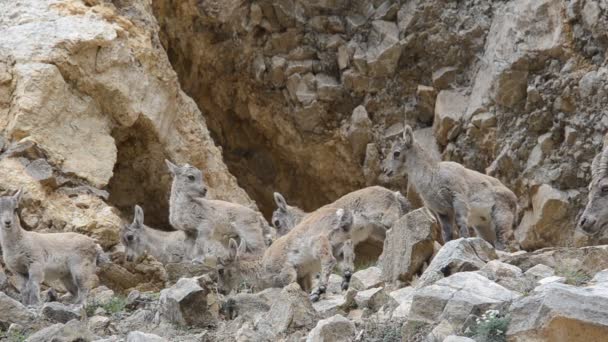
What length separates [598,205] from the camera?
10602mm

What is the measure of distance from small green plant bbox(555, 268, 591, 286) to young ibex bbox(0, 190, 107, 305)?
5355mm

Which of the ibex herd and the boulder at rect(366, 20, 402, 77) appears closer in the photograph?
the ibex herd

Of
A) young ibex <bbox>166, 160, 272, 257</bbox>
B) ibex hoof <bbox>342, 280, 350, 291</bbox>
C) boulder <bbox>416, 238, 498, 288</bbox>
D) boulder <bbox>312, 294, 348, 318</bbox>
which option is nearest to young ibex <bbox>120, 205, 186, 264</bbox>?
young ibex <bbox>166, 160, 272, 257</bbox>

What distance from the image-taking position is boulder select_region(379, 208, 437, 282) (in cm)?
959

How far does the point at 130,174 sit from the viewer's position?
1589 centimetres

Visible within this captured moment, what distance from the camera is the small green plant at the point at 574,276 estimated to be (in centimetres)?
796

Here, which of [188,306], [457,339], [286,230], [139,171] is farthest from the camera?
[139,171]

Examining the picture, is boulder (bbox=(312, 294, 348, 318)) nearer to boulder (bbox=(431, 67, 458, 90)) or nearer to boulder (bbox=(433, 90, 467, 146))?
boulder (bbox=(433, 90, 467, 146))

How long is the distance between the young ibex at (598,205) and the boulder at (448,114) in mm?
6073

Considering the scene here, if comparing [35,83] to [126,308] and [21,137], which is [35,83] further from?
[126,308]

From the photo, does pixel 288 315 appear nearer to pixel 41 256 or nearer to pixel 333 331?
pixel 333 331

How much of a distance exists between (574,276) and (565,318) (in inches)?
76.2

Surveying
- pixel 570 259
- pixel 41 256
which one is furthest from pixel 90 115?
pixel 570 259

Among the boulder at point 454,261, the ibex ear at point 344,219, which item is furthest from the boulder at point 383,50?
the boulder at point 454,261
